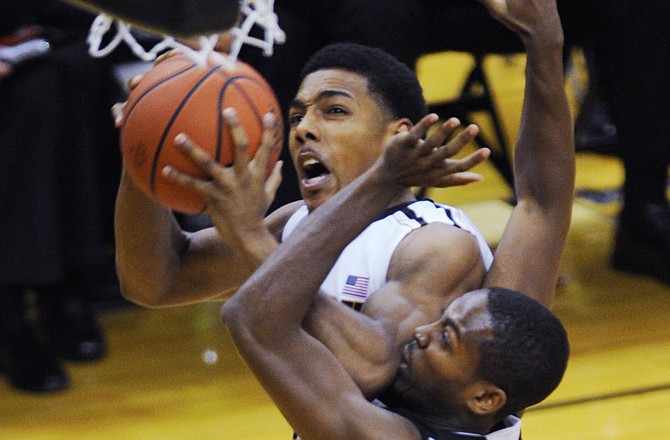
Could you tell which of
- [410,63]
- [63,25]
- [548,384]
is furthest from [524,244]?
[63,25]

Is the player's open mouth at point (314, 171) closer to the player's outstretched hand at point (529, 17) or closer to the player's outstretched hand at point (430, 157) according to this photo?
the player's outstretched hand at point (430, 157)

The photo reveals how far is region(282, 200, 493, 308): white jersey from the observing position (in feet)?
8.52

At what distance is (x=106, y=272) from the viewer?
5211 millimetres

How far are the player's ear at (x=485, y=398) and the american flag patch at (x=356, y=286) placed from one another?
12.4 inches

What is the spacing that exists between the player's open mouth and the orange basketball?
269 millimetres

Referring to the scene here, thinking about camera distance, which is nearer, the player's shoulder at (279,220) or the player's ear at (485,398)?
the player's ear at (485,398)

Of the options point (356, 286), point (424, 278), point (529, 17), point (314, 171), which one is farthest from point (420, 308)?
point (529, 17)

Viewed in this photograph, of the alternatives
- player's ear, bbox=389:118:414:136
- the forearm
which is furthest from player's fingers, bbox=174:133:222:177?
the forearm

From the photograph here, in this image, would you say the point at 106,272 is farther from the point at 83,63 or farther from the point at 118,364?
the point at 83,63

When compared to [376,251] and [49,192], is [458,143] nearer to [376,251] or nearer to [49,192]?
[376,251]

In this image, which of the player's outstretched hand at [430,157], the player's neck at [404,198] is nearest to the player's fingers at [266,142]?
the player's outstretched hand at [430,157]

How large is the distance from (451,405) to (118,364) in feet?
8.00

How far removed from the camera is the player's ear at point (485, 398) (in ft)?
8.01

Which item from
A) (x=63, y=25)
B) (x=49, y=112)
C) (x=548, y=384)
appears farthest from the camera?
(x=63, y=25)
